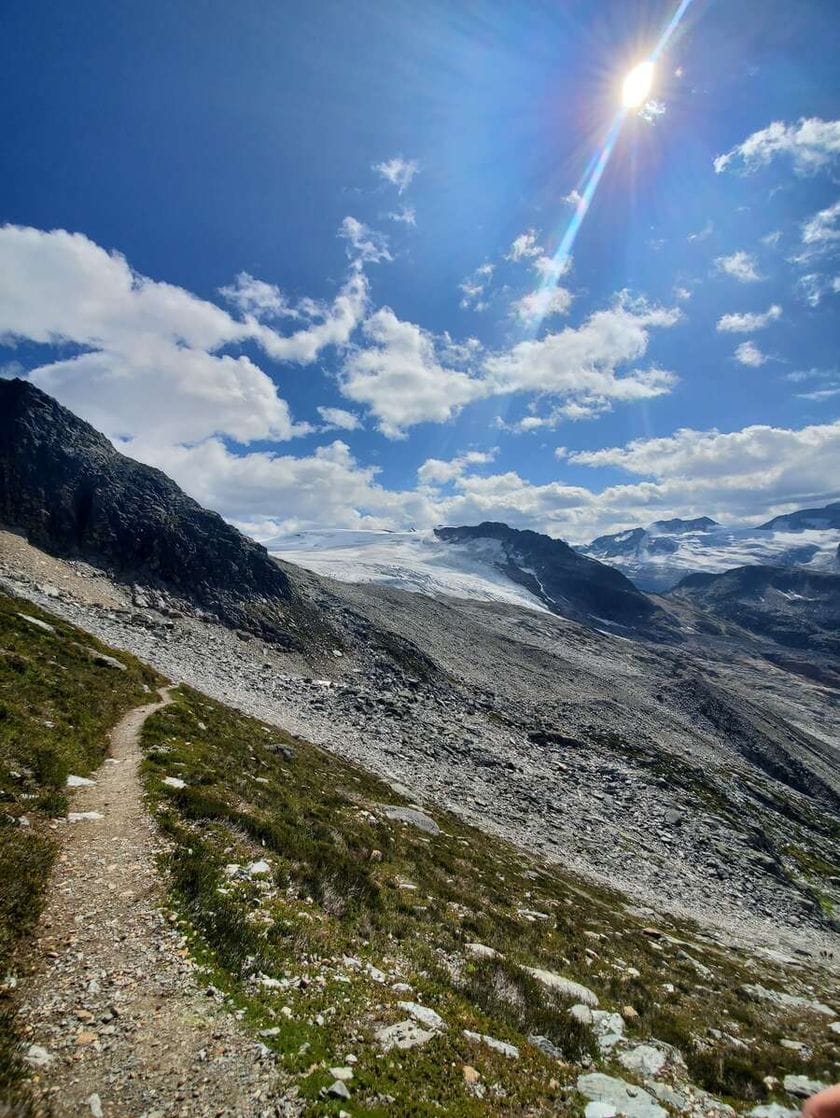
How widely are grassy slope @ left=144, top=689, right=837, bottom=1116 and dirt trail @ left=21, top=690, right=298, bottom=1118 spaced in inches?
17.7

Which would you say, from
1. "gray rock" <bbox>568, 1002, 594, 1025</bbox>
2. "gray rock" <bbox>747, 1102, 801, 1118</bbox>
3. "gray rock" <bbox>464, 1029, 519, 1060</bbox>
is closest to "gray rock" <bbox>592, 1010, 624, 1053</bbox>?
"gray rock" <bbox>568, 1002, 594, 1025</bbox>

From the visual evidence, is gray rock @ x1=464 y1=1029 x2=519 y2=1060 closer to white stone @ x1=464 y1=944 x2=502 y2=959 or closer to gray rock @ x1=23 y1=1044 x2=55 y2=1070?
white stone @ x1=464 y1=944 x2=502 y2=959

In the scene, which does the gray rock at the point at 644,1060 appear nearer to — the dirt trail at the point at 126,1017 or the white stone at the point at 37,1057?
the dirt trail at the point at 126,1017

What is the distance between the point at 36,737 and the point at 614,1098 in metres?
16.5

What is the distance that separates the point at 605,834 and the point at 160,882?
3419 centimetres

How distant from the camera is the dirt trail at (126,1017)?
545cm

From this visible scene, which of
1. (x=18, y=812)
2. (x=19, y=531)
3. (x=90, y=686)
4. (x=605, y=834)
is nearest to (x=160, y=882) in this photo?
(x=18, y=812)

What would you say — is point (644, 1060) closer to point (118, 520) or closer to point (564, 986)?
point (564, 986)

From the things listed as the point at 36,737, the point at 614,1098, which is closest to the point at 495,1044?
the point at 614,1098

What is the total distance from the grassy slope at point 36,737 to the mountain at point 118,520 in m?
33.1

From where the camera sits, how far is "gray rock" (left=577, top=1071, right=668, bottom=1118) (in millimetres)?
7508

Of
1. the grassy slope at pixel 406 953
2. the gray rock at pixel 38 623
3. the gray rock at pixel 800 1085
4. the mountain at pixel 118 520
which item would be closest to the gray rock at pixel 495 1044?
the grassy slope at pixel 406 953

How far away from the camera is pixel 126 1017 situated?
6465 millimetres

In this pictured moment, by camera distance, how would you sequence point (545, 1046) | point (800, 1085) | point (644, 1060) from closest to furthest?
1. point (545, 1046)
2. point (644, 1060)
3. point (800, 1085)
